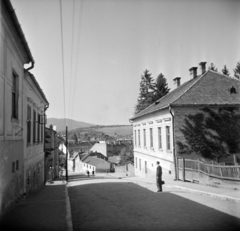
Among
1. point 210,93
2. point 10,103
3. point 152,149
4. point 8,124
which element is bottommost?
point 152,149

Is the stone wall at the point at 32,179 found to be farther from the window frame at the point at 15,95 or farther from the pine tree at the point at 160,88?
the pine tree at the point at 160,88

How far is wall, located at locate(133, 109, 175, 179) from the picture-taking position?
18625 millimetres

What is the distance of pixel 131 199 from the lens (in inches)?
407

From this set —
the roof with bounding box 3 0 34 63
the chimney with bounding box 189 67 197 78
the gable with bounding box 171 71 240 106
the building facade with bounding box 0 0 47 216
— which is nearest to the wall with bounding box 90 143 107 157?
the chimney with bounding box 189 67 197 78

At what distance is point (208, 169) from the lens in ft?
44.9

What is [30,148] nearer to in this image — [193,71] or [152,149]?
[152,149]

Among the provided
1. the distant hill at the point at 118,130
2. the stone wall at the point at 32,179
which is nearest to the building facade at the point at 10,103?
the stone wall at the point at 32,179

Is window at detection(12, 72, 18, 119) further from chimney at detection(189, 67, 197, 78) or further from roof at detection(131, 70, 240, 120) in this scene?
chimney at detection(189, 67, 197, 78)

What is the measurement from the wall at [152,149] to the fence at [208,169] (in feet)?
5.52

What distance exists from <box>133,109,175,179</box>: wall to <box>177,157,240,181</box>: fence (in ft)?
5.52

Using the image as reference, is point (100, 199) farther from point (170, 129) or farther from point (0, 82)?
point (170, 129)

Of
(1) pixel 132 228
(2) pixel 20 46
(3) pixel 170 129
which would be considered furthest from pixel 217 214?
(3) pixel 170 129

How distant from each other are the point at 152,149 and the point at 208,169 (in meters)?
9.84

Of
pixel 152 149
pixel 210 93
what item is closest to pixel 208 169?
pixel 210 93
